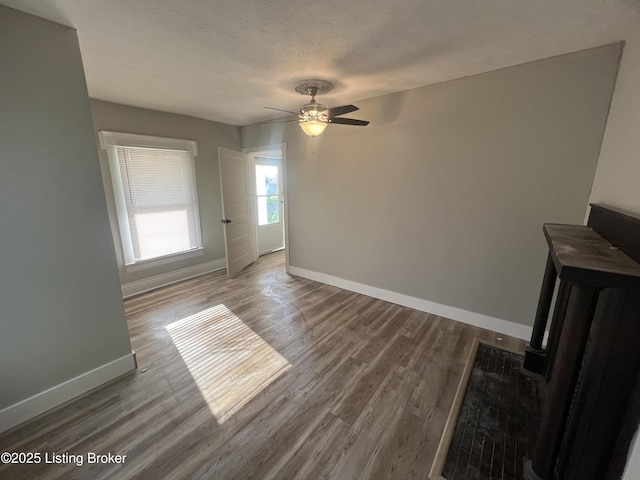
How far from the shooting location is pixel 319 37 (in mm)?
1687

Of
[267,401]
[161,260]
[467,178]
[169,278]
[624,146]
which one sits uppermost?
[624,146]

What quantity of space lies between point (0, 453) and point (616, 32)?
453 centimetres

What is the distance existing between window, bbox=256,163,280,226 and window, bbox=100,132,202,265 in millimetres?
1421

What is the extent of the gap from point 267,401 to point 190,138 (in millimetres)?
3732

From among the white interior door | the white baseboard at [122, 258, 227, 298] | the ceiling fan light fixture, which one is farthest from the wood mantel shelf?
the white baseboard at [122, 258, 227, 298]

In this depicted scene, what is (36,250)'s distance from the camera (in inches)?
62.5

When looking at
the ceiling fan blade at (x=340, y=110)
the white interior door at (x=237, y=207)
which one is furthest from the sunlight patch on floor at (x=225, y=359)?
the ceiling fan blade at (x=340, y=110)

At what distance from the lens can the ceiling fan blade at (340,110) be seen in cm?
210

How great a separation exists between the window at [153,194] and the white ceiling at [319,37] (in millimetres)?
857

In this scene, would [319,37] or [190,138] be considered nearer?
[319,37]

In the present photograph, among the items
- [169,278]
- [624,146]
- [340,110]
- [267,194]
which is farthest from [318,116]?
[267,194]

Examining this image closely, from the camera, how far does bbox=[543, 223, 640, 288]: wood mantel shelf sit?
2.79 feet

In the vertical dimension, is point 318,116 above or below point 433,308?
above

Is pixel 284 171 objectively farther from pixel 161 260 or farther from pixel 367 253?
pixel 161 260
